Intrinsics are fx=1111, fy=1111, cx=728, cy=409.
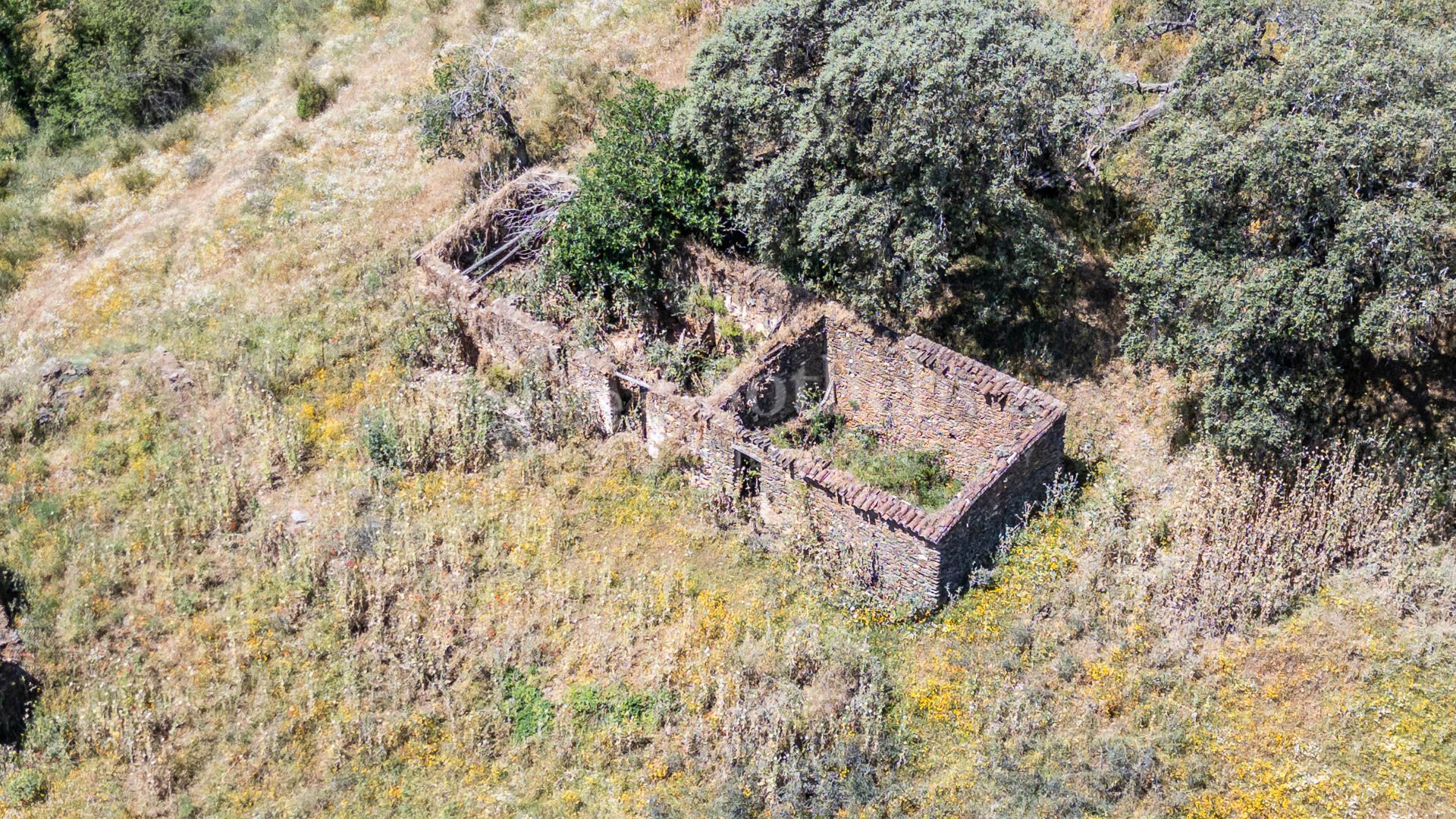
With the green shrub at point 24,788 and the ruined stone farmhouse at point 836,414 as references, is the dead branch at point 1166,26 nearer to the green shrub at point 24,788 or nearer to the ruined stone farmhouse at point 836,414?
the ruined stone farmhouse at point 836,414

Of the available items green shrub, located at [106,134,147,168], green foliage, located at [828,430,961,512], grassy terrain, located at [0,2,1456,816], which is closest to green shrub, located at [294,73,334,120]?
green shrub, located at [106,134,147,168]

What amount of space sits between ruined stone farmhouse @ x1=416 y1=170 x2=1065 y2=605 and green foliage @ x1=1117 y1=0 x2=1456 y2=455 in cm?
246

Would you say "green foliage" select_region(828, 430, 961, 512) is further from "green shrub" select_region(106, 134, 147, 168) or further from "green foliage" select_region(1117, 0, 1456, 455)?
"green shrub" select_region(106, 134, 147, 168)

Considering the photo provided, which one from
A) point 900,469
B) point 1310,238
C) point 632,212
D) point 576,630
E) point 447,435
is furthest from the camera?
point 632,212

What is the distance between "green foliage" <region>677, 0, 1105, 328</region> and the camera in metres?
17.0

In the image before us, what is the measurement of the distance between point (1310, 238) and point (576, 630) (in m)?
11.6

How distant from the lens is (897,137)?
17.0 m

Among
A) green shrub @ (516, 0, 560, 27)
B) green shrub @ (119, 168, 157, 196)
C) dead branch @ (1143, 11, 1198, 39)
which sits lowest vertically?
green shrub @ (119, 168, 157, 196)

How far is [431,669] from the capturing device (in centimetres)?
1551

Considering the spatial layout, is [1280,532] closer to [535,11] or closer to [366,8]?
[535,11]

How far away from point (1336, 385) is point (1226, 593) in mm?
3837

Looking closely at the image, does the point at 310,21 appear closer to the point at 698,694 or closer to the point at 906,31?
the point at 906,31

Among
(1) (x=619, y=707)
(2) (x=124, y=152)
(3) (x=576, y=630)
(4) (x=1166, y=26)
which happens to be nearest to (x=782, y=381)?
(3) (x=576, y=630)

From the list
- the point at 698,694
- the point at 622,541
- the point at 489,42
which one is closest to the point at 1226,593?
the point at 698,694
